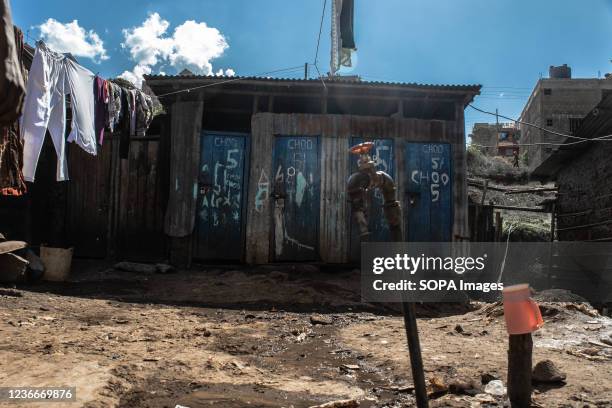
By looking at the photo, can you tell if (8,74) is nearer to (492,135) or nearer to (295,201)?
(295,201)

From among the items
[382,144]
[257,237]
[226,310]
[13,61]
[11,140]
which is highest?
[382,144]

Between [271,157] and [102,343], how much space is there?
5462 millimetres

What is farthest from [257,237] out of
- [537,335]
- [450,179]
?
[537,335]

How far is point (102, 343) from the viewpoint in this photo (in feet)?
12.8

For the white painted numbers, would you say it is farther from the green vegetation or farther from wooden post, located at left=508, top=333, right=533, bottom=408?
the green vegetation

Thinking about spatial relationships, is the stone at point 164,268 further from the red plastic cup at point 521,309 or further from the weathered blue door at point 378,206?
the red plastic cup at point 521,309

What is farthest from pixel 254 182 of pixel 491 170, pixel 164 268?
pixel 491 170

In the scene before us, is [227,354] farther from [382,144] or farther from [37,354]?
[382,144]

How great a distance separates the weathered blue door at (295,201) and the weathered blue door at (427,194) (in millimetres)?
1894

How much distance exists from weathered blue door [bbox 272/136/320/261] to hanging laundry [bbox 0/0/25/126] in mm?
7358

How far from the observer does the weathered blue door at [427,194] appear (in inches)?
352

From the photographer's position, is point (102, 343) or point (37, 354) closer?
point (37, 354)

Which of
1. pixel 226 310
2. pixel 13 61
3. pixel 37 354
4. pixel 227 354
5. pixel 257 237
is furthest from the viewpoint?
pixel 257 237
